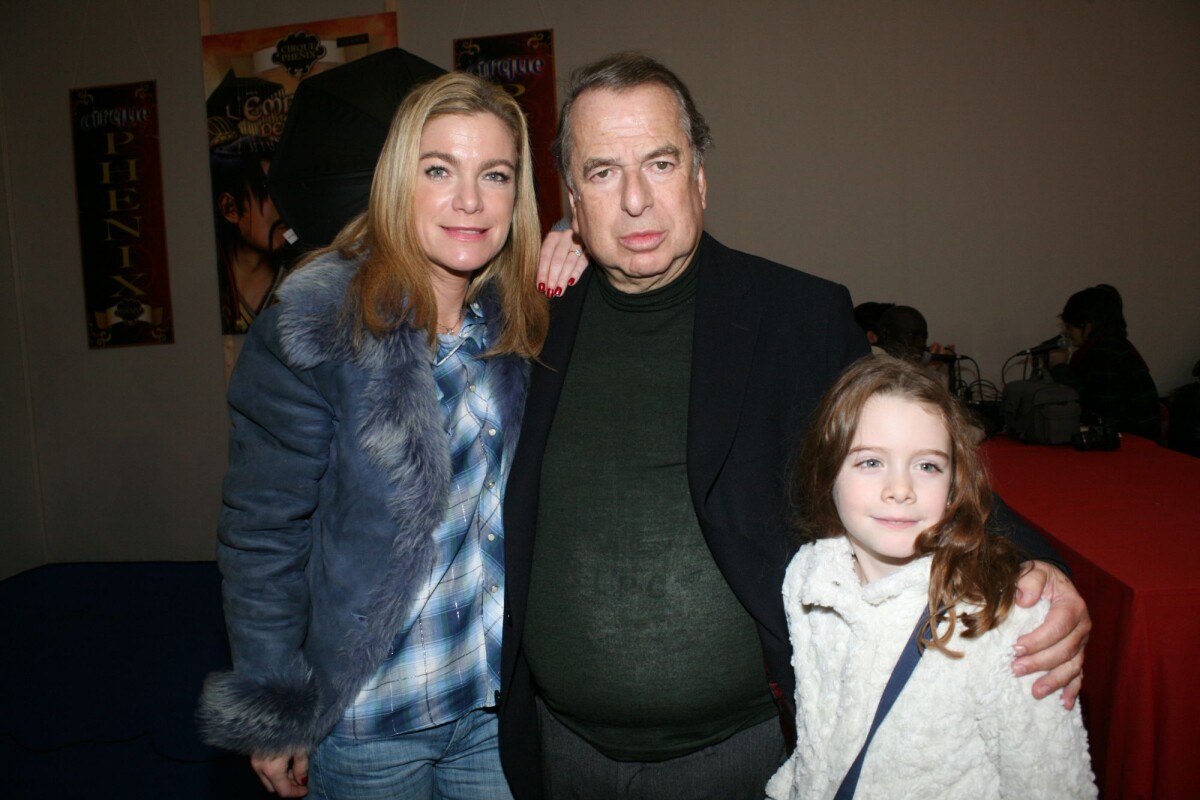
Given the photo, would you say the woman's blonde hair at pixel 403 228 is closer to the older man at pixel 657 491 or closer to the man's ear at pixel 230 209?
the older man at pixel 657 491

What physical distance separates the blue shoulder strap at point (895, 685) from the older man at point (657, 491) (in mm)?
172

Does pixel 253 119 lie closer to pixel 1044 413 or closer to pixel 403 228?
pixel 403 228

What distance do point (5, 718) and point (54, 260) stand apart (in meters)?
3.58

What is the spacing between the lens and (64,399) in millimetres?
5633

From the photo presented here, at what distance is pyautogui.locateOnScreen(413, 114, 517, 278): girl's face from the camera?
1377 millimetres

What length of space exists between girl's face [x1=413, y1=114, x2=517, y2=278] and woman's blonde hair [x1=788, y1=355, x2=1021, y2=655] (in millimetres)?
706

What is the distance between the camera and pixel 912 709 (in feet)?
3.57

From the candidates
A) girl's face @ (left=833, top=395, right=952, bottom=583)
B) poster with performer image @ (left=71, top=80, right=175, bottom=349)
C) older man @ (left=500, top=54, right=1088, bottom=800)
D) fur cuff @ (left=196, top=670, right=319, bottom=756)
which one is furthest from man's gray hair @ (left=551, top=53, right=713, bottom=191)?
poster with performer image @ (left=71, top=80, right=175, bottom=349)

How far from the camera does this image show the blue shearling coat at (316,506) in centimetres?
128

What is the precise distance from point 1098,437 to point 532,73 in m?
3.83

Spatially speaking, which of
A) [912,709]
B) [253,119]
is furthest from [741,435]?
[253,119]

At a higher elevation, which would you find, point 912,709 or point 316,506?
point 316,506

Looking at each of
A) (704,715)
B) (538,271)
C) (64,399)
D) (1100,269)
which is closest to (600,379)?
(538,271)

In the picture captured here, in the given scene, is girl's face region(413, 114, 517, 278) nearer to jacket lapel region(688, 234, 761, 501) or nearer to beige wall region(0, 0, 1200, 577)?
jacket lapel region(688, 234, 761, 501)
